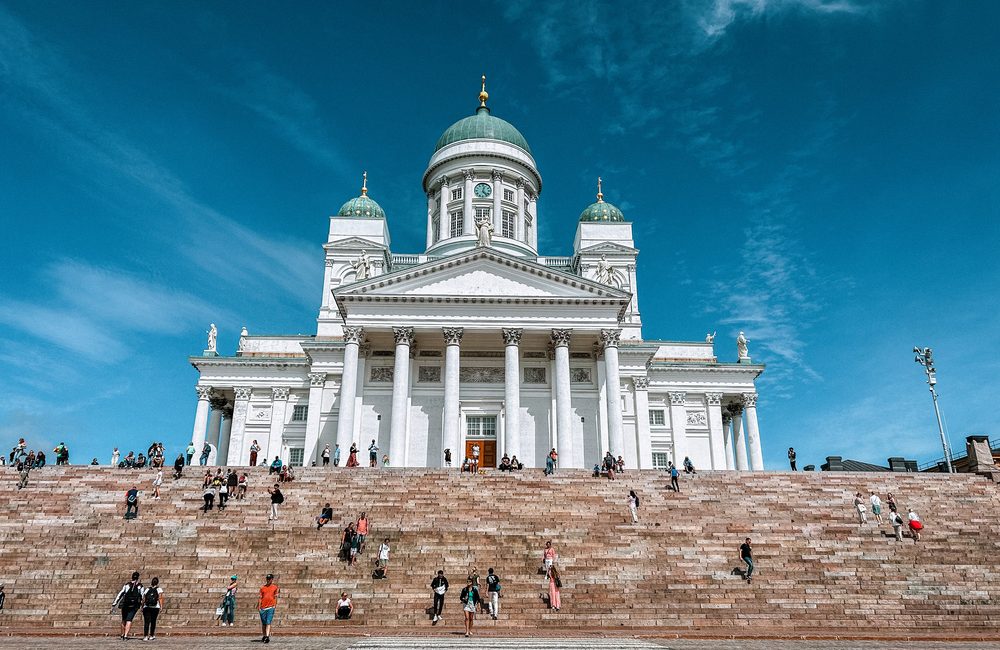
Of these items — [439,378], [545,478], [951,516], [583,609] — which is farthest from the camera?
[439,378]

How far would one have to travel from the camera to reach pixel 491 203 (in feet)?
172

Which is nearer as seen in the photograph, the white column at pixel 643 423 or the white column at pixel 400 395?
the white column at pixel 400 395

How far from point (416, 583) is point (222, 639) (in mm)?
4663

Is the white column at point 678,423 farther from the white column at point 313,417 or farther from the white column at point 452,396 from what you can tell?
the white column at point 313,417

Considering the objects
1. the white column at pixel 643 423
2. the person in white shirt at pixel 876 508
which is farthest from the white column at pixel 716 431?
the person in white shirt at pixel 876 508

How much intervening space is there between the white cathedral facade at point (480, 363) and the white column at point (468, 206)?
0.33ft

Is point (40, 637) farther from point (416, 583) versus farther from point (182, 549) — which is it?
point (416, 583)

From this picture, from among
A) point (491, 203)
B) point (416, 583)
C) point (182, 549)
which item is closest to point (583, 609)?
point (416, 583)

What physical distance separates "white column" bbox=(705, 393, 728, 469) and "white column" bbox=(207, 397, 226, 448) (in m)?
30.7

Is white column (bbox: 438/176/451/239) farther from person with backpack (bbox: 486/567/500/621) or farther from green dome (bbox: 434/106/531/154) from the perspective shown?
person with backpack (bbox: 486/567/500/621)

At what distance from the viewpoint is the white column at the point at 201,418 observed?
142 feet

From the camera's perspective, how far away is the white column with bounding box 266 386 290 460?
4375cm

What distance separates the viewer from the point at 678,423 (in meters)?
45.6

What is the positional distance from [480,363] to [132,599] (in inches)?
959
